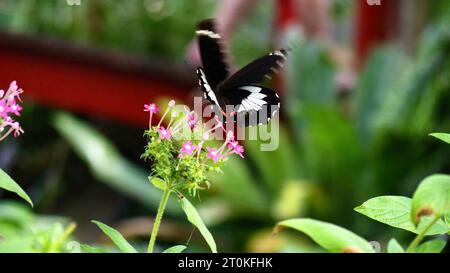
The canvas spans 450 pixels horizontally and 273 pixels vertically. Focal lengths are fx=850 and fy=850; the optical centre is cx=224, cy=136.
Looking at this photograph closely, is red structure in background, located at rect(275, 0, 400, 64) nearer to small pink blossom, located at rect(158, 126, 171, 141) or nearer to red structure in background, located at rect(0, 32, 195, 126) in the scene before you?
red structure in background, located at rect(0, 32, 195, 126)

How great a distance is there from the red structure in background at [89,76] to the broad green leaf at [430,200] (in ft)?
5.86

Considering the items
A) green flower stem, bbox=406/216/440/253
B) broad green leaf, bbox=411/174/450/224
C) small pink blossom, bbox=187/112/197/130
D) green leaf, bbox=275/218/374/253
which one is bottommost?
green leaf, bbox=275/218/374/253

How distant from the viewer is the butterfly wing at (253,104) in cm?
37

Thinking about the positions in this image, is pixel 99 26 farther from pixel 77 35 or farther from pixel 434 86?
pixel 434 86

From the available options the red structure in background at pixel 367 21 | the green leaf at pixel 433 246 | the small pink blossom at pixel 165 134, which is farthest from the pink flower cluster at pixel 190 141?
the red structure in background at pixel 367 21

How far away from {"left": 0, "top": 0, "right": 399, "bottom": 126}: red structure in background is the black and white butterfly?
1667 millimetres

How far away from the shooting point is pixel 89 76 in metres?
2.31

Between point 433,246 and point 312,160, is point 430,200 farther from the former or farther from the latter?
point 312,160

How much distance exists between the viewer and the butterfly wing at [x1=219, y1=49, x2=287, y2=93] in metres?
0.40

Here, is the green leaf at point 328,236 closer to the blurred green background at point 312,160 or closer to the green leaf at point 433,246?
the green leaf at point 433,246

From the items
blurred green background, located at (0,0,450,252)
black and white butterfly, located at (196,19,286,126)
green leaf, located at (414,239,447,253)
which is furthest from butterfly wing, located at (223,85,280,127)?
blurred green background, located at (0,0,450,252)

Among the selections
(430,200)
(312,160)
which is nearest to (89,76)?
(312,160)

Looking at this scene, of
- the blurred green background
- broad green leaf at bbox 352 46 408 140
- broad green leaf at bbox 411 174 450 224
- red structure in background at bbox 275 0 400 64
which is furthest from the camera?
red structure in background at bbox 275 0 400 64

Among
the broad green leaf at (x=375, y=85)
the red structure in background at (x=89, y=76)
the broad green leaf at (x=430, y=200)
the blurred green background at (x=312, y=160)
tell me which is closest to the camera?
the broad green leaf at (x=430, y=200)
